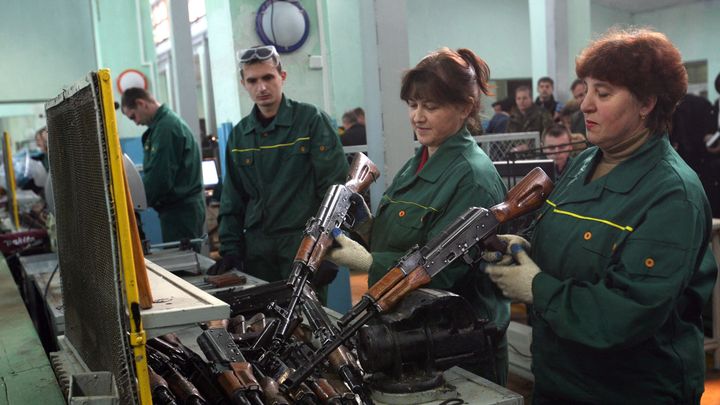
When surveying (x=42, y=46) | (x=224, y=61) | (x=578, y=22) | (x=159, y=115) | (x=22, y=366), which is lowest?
(x=22, y=366)

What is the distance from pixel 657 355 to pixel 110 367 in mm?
1129

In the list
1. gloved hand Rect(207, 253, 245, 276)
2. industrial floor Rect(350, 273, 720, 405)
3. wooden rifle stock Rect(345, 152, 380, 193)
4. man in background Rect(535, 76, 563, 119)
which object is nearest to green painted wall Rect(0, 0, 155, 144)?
man in background Rect(535, 76, 563, 119)

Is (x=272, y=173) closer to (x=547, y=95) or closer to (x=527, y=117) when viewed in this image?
(x=527, y=117)

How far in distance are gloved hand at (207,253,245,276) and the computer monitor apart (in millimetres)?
3754

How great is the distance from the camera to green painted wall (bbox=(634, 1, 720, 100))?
13.1m

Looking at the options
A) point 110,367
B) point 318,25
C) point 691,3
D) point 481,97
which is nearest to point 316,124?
point 481,97

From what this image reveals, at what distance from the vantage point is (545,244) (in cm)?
171

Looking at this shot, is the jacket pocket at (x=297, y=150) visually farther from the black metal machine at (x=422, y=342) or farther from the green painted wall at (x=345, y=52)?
the green painted wall at (x=345, y=52)

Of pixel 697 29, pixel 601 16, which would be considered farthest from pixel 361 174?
pixel 697 29

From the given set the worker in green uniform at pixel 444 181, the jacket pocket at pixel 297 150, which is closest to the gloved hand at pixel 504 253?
the worker in green uniform at pixel 444 181

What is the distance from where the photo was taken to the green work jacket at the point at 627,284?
146 centimetres

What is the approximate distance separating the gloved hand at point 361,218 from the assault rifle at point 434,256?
20.8 inches

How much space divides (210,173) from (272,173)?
3.84 meters

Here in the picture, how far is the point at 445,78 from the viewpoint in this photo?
6.51 ft
